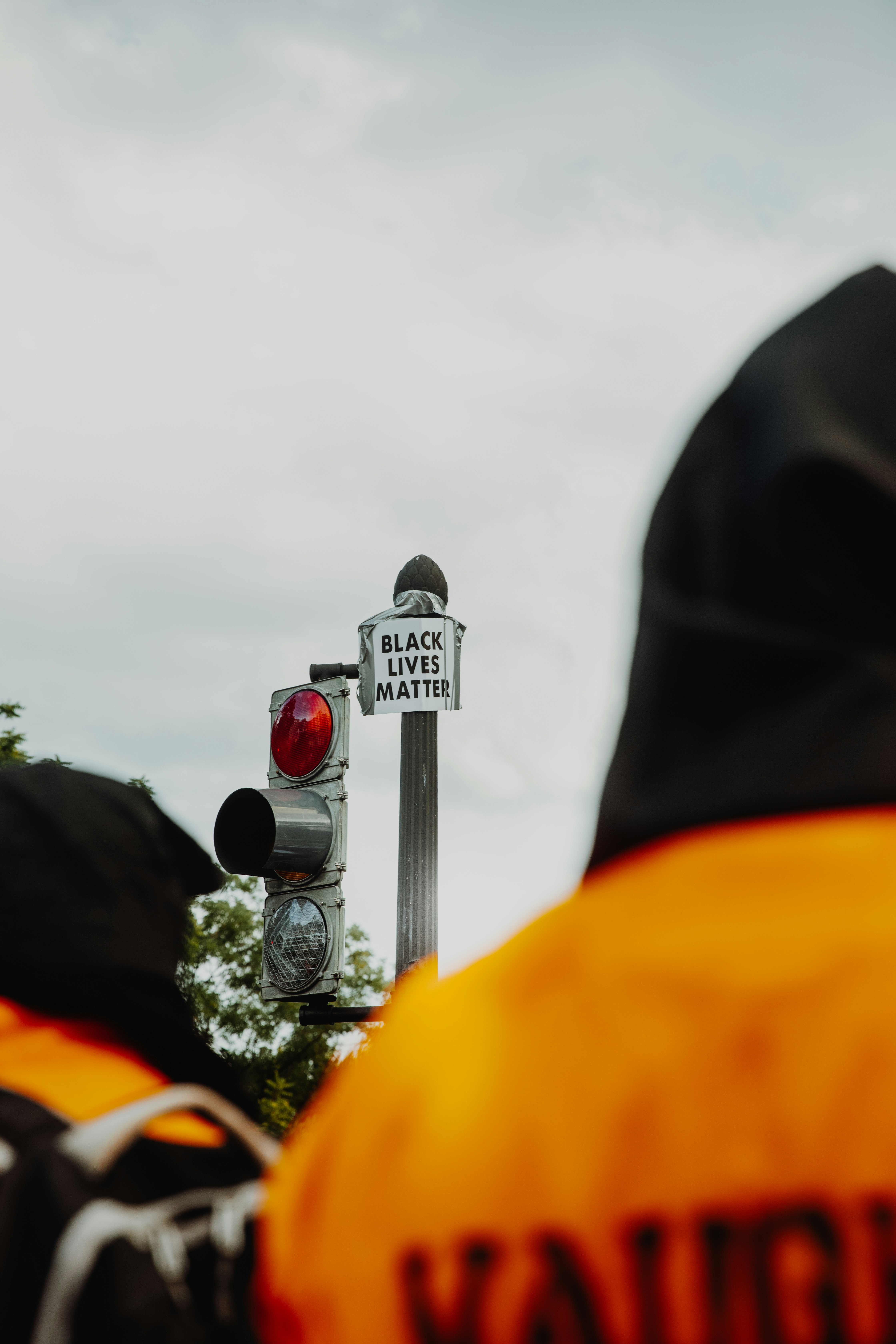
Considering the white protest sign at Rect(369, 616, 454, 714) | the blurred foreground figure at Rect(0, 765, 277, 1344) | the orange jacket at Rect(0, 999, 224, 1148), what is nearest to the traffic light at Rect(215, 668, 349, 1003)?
the white protest sign at Rect(369, 616, 454, 714)

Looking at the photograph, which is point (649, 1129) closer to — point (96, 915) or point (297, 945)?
point (96, 915)

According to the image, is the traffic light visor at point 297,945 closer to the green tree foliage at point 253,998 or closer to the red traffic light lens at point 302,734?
the red traffic light lens at point 302,734

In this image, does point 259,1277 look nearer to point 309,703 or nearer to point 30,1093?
point 30,1093

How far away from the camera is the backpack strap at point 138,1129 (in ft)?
5.56

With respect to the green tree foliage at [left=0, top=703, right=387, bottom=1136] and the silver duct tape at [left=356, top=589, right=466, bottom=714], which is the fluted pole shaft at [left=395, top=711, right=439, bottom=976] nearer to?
the silver duct tape at [left=356, top=589, right=466, bottom=714]

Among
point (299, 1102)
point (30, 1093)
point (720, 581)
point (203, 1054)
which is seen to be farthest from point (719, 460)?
point (299, 1102)

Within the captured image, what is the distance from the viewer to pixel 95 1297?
1.62m

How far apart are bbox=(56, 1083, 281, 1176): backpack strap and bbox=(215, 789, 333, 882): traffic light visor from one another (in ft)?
16.6

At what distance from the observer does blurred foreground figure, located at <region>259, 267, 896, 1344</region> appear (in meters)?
0.86

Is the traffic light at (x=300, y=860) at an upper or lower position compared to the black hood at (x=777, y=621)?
upper

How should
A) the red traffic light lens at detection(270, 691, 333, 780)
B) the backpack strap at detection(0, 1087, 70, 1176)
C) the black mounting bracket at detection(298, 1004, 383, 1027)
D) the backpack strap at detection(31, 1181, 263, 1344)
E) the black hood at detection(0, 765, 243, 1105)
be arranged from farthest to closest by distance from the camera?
the red traffic light lens at detection(270, 691, 333, 780)
the black mounting bracket at detection(298, 1004, 383, 1027)
the black hood at detection(0, 765, 243, 1105)
the backpack strap at detection(0, 1087, 70, 1176)
the backpack strap at detection(31, 1181, 263, 1344)

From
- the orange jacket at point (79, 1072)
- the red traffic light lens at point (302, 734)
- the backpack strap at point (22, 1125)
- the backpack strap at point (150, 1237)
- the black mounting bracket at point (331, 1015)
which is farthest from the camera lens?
the red traffic light lens at point (302, 734)

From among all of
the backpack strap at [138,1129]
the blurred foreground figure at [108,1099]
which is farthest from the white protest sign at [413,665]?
the backpack strap at [138,1129]

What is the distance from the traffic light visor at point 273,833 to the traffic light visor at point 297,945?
17cm
